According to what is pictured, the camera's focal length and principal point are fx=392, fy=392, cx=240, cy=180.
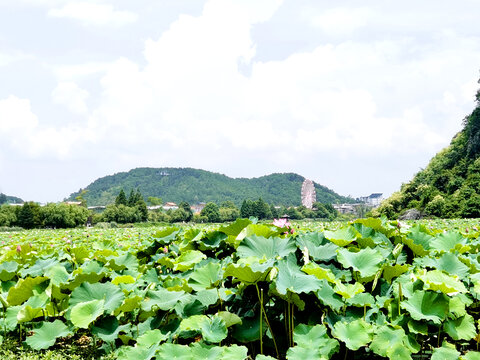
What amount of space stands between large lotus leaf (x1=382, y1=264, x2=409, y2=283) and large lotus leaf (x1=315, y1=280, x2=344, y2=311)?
0.41m

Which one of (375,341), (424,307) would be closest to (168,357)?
(375,341)

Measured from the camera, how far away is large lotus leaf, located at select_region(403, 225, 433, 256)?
270 centimetres

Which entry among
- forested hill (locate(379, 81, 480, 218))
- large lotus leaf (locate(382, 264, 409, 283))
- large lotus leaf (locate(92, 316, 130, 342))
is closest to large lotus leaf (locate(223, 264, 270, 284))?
large lotus leaf (locate(382, 264, 409, 283))

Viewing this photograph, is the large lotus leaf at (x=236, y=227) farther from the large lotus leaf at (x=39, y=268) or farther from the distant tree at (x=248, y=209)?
the distant tree at (x=248, y=209)

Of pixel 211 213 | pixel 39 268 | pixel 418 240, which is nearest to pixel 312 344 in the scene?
pixel 418 240

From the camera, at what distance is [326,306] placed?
2143 millimetres

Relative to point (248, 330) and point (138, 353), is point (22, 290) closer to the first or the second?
point (138, 353)

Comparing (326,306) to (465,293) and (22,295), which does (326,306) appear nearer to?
(465,293)

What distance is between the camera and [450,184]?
43.7 metres

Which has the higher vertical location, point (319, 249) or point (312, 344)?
point (319, 249)

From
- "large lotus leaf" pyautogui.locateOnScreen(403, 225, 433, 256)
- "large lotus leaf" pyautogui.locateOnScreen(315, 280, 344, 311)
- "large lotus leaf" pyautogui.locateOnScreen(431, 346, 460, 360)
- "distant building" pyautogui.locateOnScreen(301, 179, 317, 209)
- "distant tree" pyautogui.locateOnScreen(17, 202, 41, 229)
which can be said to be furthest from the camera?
"distant building" pyautogui.locateOnScreen(301, 179, 317, 209)

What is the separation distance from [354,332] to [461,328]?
58 cm

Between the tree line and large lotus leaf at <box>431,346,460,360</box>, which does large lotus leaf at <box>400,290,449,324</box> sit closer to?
large lotus leaf at <box>431,346,460,360</box>

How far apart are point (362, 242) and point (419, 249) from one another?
436mm
